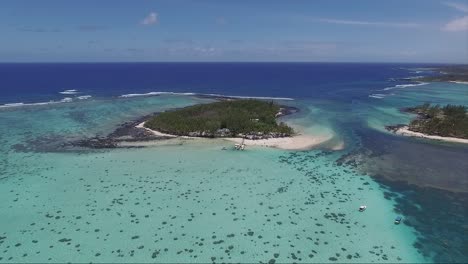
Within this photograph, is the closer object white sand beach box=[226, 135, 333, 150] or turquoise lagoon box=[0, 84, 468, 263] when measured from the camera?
turquoise lagoon box=[0, 84, 468, 263]

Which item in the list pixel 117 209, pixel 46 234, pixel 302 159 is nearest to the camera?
pixel 46 234

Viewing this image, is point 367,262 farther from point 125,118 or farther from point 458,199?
point 125,118

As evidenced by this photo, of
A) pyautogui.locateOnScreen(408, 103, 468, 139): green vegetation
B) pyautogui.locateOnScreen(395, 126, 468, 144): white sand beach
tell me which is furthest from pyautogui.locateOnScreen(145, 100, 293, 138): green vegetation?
pyautogui.locateOnScreen(408, 103, 468, 139): green vegetation

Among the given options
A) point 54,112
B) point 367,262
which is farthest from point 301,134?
point 54,112

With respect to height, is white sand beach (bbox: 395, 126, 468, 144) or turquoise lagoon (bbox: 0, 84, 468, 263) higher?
white sand beach (bbox: 395, 126, 468, 144)

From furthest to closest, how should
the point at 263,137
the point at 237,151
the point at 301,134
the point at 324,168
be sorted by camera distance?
the point at 301,134, the point at 263,137, the point at 237,151, the point at 324,168

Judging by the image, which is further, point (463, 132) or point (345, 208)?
point (463, 132)

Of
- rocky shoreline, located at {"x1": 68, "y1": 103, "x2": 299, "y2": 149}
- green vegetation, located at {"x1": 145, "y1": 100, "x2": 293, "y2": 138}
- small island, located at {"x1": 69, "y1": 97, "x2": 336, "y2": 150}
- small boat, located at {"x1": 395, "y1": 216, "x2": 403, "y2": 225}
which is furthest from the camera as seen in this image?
green vegetation, located at {"x1": 145, "y1": 100, "x2": 293, "y2": 138}

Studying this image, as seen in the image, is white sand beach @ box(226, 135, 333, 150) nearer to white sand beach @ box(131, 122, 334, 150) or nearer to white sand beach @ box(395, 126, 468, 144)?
white sand beach @ box(131, 122, 334, 150)
